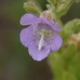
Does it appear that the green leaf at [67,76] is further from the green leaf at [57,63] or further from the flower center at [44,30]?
the flower center at [44,30]

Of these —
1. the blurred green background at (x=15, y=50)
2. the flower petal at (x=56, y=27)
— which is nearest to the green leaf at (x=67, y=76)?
the flower petal at (x=56, y=27)

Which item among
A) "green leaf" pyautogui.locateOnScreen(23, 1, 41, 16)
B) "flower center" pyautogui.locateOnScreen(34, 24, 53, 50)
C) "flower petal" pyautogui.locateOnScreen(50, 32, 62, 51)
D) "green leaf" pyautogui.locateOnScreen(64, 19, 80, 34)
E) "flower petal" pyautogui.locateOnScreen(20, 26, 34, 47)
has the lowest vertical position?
"green leaf" pyautogui.locateOnScreen(64, 19, 80, 34)

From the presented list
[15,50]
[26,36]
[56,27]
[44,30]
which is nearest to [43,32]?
[44,30]

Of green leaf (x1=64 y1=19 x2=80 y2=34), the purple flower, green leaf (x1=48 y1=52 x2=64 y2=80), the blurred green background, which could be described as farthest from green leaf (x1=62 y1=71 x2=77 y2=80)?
the blurred green background

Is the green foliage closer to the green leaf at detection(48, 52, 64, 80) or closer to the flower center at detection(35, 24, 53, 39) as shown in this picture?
the flower center at detection(35, 24, 53, 39)

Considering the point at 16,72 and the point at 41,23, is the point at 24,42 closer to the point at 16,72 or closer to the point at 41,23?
the point at 41,23

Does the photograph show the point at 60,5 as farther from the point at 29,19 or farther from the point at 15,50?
the point at 15,50

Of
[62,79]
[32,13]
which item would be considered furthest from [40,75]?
[32,13]
